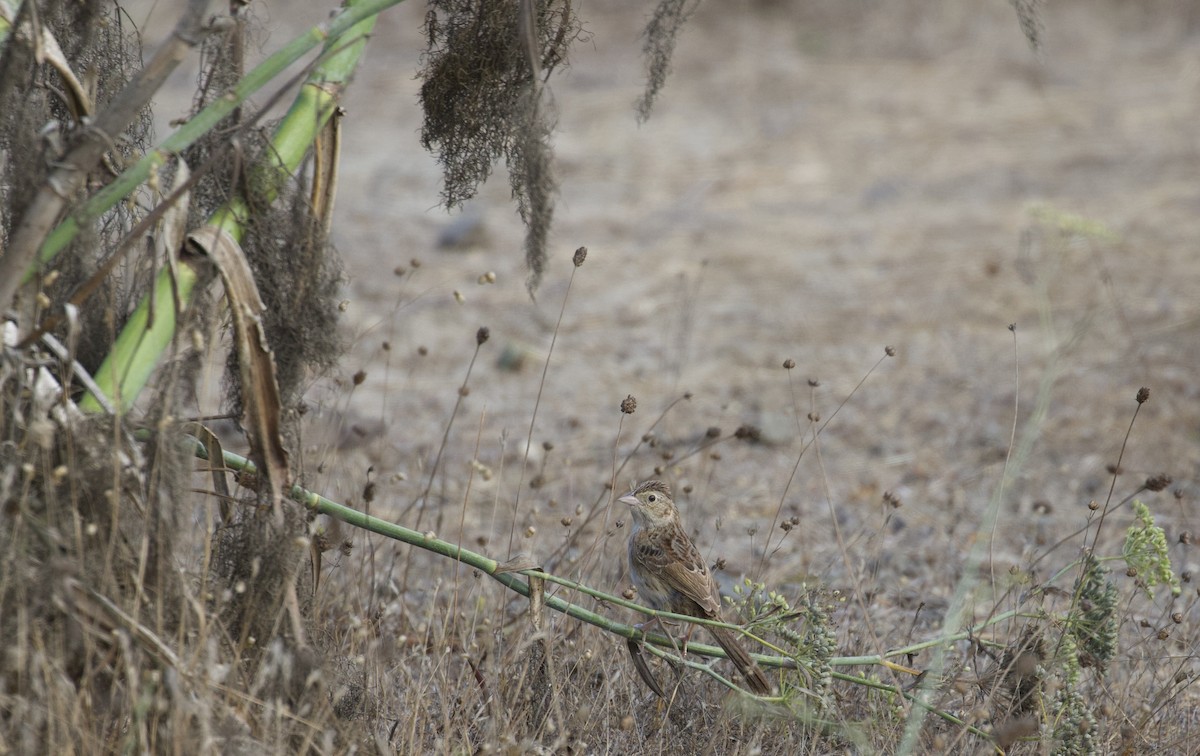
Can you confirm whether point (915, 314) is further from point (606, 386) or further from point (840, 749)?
point (840, 749)

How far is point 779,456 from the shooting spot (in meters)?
7.32

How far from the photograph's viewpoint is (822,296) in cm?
1016

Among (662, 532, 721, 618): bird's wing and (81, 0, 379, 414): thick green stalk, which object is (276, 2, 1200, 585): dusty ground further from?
(81, 0, 379, 414): thick green stalk

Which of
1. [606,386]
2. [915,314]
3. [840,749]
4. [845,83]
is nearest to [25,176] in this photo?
[840,749]

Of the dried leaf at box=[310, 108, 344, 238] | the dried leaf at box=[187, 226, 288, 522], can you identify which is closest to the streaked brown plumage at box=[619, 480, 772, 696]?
the dried leaf at box=[187, 226, 288, 522]

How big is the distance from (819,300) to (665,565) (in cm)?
664

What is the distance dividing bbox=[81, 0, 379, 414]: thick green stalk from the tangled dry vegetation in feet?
0.12

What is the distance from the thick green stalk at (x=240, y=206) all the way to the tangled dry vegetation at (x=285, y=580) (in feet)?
0.12

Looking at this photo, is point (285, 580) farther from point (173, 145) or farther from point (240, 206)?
point (173, 145)

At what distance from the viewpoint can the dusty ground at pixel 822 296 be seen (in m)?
6.31

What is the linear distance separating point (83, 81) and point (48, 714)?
170 cm

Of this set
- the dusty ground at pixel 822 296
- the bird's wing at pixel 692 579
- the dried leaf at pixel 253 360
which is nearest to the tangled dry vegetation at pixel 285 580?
the dried leaf at pixel 253 360

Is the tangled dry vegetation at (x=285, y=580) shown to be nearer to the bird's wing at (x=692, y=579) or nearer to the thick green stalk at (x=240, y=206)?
the thick green stalk at (x=240, y=206)

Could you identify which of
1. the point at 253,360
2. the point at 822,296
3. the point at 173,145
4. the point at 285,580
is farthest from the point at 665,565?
the point at 822,296
